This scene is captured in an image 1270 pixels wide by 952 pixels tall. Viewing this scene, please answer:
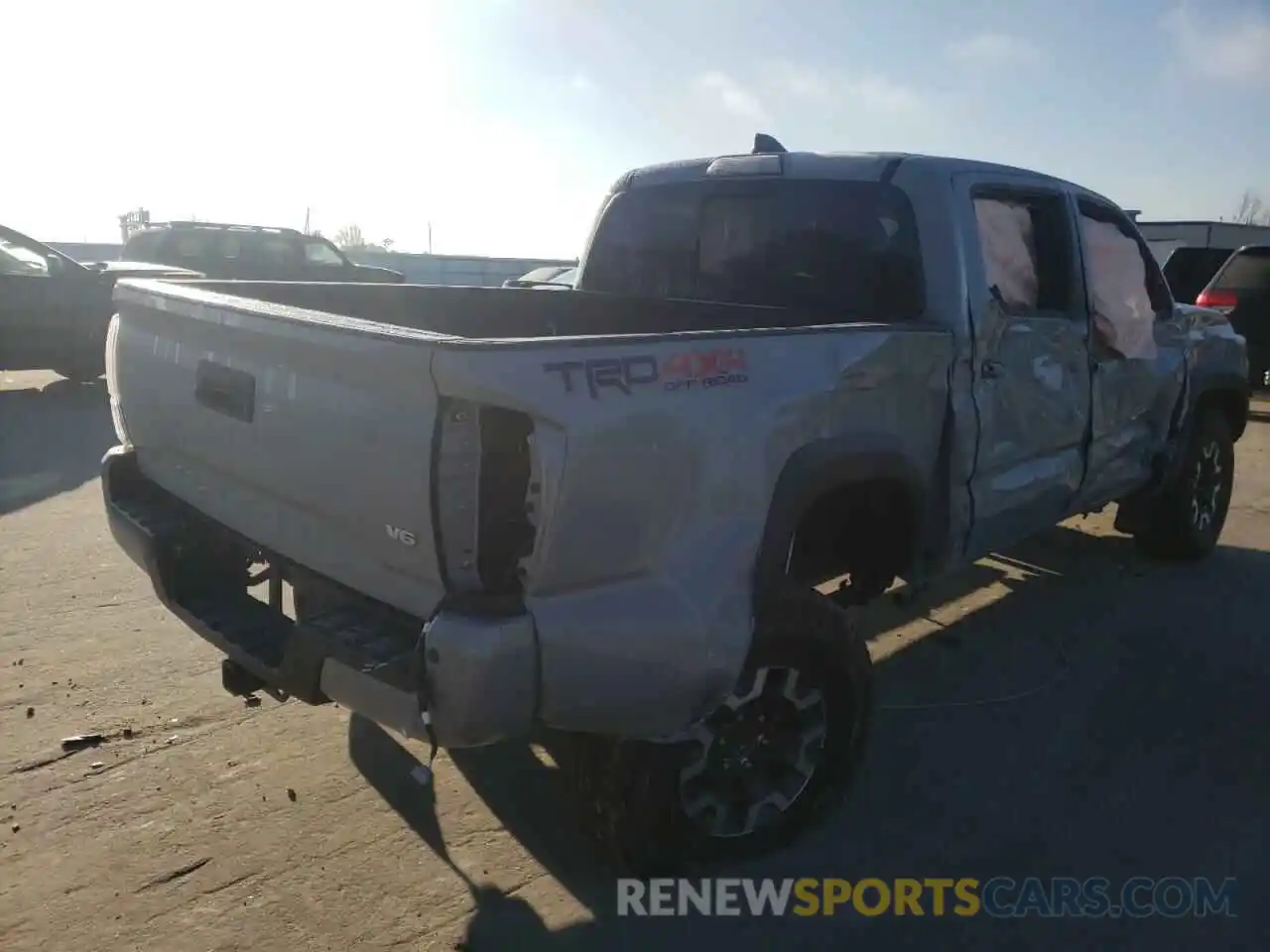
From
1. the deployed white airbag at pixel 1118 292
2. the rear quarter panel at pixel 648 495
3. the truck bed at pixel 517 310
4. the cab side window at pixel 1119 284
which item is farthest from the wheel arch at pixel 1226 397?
the rear quarter panel at pixel 648 495

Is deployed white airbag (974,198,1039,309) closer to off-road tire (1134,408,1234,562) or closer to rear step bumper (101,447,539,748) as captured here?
off-road tire (1134,408,1234,562)

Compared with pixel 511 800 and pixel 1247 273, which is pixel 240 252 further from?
pixel 511 800

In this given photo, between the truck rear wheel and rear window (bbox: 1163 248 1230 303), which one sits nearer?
the truck rear wheel

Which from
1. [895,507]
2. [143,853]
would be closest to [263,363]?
[143,853]

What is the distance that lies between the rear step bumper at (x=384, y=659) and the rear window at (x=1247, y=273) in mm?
12461

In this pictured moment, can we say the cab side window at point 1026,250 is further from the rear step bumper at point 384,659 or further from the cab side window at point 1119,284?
the rear step bumper at point 384,659

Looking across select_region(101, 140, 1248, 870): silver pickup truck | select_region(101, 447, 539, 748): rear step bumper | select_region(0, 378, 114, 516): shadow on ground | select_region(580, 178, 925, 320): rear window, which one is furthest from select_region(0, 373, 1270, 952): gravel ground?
select_region(0, 378, 114, 516): shadow on ground

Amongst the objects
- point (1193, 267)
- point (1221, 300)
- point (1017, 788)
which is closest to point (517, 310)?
point (1017, 788)

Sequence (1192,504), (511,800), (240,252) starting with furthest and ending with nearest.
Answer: (240,252) < (1192,504) < (511,800)

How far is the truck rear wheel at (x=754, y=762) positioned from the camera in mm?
2801

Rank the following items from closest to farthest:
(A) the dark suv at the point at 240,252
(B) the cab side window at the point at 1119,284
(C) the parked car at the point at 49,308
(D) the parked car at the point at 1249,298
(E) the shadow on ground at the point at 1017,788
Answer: (E) the shadow on ground at the point at 1017,788 < (B) the cab side window at the point at 1119,284 < (C) the parked car at the point at 49,308 < (D) the parked car at the point at 1249,298 < (A) the dark suv at the point at 240,252

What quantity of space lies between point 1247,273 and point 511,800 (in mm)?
12168

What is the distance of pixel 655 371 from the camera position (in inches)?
96.3

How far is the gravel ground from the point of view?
281 centimetres
